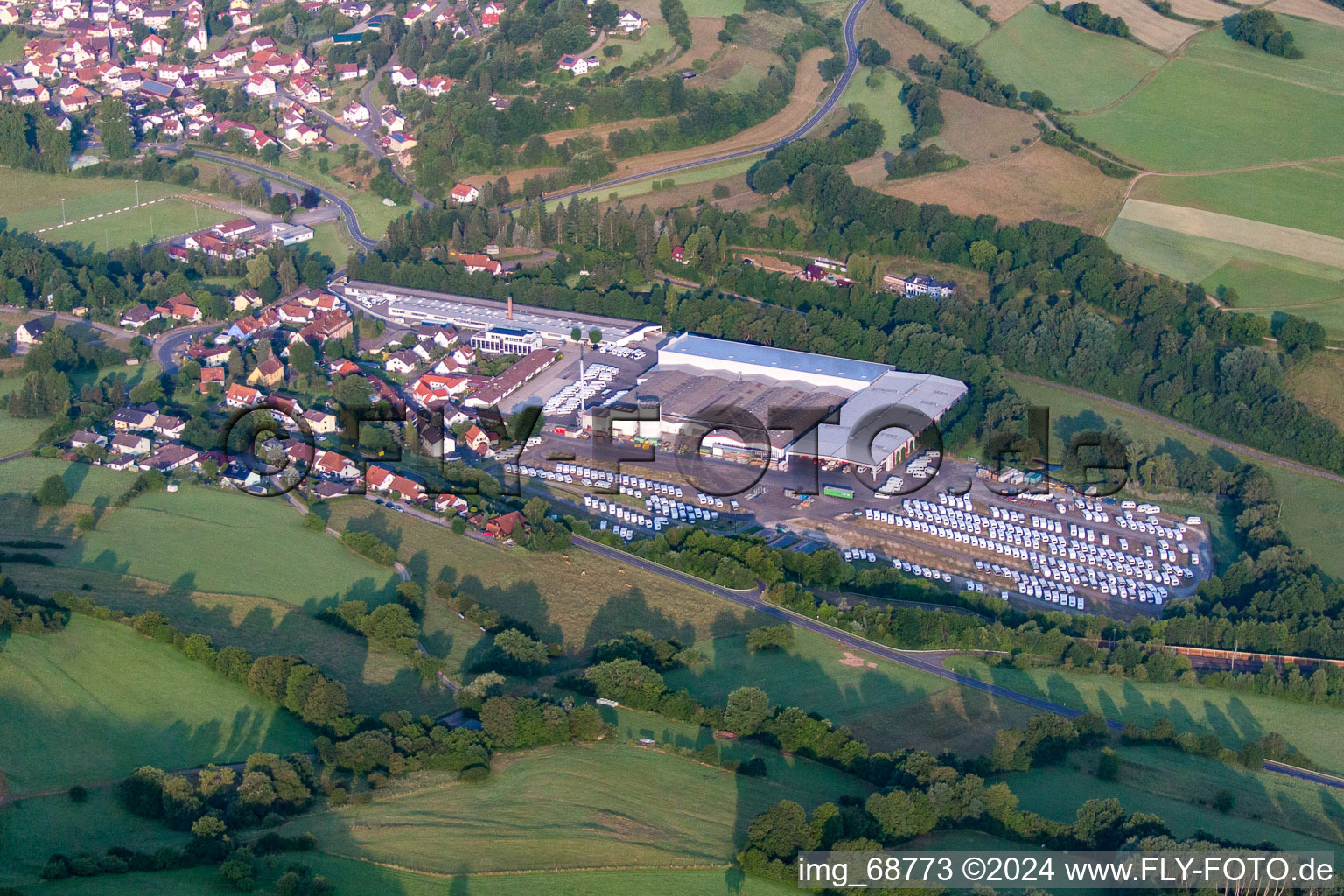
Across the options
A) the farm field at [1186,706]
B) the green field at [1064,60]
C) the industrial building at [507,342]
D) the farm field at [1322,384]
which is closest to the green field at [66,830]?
the farm field at [1186,706]

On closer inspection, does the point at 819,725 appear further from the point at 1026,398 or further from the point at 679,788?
the point at 1026,398

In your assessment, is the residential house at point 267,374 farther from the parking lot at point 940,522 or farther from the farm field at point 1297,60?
the farm field at point 1297,60

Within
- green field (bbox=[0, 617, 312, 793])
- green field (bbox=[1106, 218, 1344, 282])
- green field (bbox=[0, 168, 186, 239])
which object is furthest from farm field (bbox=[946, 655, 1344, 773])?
green field (bbox=[0, 168, 186, 239])

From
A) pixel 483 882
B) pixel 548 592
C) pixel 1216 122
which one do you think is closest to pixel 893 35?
pixel 1216 122

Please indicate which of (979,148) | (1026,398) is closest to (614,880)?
(1026,398)

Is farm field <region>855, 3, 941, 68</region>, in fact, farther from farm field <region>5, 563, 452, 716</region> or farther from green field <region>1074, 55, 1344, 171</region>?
farm field <region>5, 563, 452, 716</region>

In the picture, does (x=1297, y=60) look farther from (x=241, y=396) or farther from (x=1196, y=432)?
(x=241, y=396)
